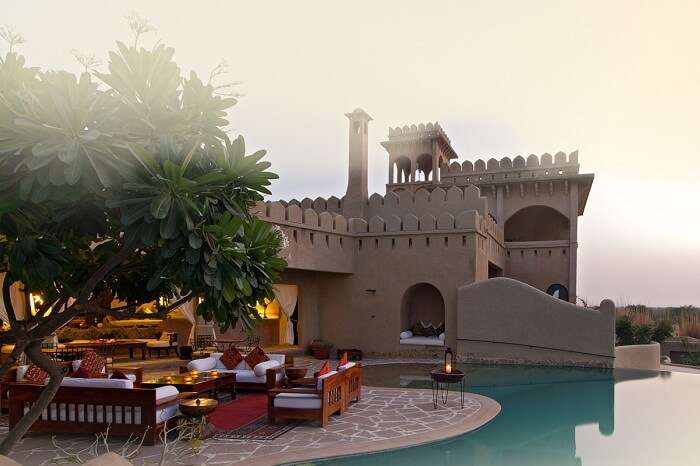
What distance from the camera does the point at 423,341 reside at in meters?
19.0

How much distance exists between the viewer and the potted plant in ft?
62.3

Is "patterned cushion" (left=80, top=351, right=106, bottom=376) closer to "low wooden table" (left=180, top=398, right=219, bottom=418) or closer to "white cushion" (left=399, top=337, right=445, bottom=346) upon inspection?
"low wooden table" (left=180, top=398, right=219, bottom=418)

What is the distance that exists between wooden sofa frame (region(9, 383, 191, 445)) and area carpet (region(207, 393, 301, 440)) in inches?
42.2

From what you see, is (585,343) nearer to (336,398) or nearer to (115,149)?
(336,398)

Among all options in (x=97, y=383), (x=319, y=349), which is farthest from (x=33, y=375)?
(x=319, y=349)

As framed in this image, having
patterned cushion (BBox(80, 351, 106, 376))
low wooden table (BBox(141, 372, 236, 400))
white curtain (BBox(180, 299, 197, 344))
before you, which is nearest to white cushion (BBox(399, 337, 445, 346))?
white curtain (BBox(180, 299, 197, 344))

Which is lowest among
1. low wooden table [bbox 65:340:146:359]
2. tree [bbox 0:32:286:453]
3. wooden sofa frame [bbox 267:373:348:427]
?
wooden sofa frame [bbox 267:373:348:427]

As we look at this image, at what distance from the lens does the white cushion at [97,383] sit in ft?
26.3

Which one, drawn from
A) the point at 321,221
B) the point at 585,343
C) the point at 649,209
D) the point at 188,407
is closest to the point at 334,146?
the point at 321,221

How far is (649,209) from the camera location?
26.5 metres

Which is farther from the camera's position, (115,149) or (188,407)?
(188,407)

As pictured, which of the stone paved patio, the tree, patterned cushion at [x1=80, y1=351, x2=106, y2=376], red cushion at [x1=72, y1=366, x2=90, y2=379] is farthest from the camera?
patterned cushion at [x1=80, y1=351, x2=106, y2=376]

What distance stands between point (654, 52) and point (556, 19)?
6.95ft

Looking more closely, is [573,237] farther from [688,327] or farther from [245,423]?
[245,423]
